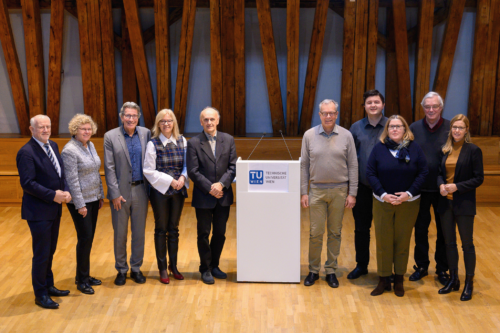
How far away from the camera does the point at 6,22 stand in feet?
19.5

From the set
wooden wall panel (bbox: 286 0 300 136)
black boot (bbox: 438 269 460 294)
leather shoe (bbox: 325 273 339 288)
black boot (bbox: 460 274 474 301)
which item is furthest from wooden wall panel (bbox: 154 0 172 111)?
black boot (bbox: 460 274 474 301)

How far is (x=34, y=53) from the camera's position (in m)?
6.05

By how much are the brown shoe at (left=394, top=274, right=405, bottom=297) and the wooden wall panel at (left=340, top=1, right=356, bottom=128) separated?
127 inches

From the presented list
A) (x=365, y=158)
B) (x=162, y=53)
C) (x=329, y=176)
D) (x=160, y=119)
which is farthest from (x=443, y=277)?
(x=162, y=53)

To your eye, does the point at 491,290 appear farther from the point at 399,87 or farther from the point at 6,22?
the point at 6,22

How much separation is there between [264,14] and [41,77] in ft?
9.86

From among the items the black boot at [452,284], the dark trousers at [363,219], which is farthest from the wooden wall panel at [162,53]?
the black boot at [452,284]

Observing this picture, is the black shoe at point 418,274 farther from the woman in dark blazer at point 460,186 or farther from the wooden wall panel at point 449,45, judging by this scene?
the wooden wall panel at point 449,45

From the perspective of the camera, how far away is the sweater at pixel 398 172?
10.0ft

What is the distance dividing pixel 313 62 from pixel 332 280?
3446mm

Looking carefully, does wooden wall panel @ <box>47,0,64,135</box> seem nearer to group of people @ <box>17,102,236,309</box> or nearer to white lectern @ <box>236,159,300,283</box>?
group of people @ <box>17,102,236,309</box>

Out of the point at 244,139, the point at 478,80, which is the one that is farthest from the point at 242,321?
the point at 478,80

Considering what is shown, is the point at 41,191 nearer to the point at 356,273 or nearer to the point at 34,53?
the point at 356,273

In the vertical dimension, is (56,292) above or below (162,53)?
below
